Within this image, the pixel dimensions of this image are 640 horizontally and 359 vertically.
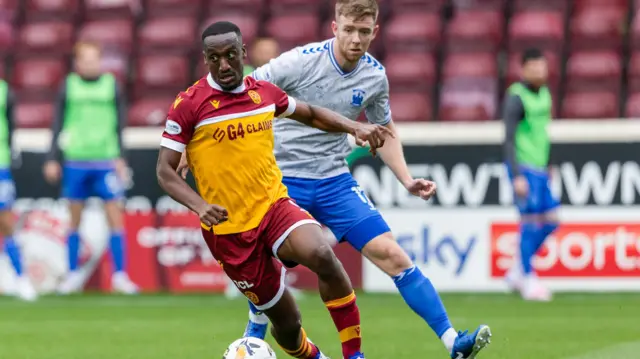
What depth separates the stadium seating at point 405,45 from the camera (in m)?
13.4

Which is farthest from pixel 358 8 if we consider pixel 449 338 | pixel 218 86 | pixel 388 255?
pixel 449 338

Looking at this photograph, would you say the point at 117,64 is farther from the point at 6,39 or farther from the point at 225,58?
the point at 225,58

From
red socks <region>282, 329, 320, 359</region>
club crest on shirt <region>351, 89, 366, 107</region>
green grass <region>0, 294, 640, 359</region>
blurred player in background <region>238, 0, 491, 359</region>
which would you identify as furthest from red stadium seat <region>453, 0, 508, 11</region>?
red socks <region>282, 329, 320, 359</region>

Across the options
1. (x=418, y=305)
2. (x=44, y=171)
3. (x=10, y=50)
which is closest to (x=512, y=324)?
(x=418, y=305)

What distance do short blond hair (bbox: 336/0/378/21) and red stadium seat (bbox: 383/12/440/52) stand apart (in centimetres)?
759

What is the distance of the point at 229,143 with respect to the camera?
5.82 m

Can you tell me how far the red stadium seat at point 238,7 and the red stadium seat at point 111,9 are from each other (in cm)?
106

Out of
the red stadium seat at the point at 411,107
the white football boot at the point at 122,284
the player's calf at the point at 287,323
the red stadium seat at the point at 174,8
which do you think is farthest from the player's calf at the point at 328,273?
the red stadium seat at the point at 174,8

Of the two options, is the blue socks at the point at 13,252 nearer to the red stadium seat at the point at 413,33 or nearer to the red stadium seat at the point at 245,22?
the red stadium seat at the point at 245,22

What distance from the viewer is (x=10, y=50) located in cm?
1537

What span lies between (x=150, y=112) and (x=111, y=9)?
2222mm

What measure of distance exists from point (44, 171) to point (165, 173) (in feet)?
24.3

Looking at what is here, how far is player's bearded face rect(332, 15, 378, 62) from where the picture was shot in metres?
6.56

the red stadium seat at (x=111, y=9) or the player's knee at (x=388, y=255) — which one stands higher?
the red stadium seat at (x=111, y=9)
